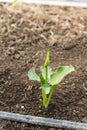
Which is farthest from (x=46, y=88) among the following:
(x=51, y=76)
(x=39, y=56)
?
(x=39, y=56)

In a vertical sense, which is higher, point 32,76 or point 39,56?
point 32,76

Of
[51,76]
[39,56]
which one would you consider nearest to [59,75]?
[51,76]

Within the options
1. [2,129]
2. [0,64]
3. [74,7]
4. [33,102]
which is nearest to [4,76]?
[0,64]

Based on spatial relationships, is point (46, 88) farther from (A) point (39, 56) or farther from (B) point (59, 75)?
(A) point (39, 56)

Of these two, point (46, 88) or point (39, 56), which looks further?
point (39, 56)

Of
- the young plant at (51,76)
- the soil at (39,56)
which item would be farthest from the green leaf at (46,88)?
the soil at (39,56)

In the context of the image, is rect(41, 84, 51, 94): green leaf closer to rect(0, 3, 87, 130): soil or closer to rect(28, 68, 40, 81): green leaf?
rect(28, 68, 40, 81): green leaf

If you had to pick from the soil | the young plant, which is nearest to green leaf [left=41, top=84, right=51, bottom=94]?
the young plant

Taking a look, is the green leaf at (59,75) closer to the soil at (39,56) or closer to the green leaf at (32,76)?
the green leaf at (32,76)
